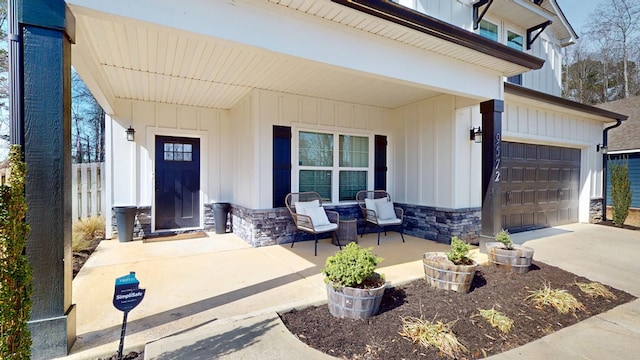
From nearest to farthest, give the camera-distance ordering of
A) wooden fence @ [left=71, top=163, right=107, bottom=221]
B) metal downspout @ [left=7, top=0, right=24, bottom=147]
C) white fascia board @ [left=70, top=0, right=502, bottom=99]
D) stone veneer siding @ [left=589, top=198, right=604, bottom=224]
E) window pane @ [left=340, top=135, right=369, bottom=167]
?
metal downspout @ [left=7, top=0, right=24, bottom=147] < white fascia board @ [left=70, top=0, right=502, bottom=99] < wooden fence @ [left=71, top=163, right=107, bottom=221] < window pane @ [left=340, top=135, right=369, bottom=167] < stone veneer siding @ [left=589, top=198, right=604, bottom=224]

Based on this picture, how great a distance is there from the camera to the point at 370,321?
2.41 metres

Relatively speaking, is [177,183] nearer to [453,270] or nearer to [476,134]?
[453,270]

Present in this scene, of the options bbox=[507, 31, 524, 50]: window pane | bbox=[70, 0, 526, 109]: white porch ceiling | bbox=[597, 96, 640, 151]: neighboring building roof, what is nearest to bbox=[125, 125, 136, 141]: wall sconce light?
bbox=[70, 0, 526, 109]: white porch ceiling

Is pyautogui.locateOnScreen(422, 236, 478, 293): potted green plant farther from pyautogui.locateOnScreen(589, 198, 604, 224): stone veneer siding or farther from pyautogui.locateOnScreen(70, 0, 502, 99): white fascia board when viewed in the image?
pyautogui.locateOnScreen(589, 198, 604, 224): stone veneer siding

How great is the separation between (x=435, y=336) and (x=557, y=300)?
155 centimetres

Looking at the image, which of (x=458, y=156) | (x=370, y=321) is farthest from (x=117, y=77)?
(x=458, y=156)

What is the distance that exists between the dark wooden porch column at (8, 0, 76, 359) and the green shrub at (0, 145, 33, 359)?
369 mm

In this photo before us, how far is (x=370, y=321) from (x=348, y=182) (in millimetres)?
3896

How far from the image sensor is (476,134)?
5281 millimetres

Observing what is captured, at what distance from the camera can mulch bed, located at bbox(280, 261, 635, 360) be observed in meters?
2.09

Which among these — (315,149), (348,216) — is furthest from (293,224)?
(315,149)

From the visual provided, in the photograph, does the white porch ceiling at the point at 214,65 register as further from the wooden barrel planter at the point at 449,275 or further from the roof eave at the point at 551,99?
the wooden barrel planter at the point at 449,275

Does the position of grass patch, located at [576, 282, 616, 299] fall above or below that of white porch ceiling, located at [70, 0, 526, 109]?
below

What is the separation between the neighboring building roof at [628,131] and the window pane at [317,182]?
888 cm
